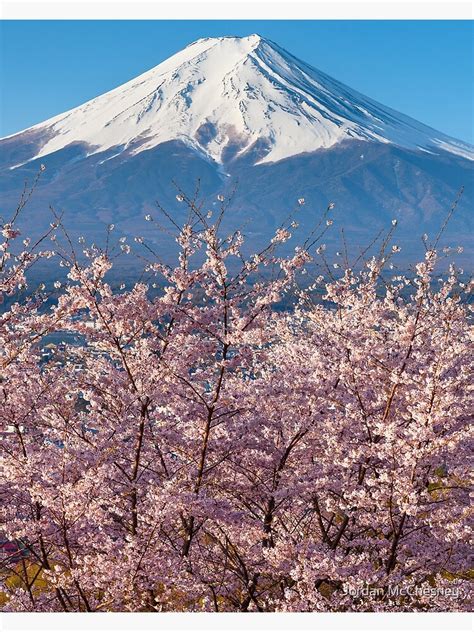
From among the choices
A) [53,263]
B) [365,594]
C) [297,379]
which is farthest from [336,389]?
[53,263]

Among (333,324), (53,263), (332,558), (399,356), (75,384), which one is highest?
(53,263)

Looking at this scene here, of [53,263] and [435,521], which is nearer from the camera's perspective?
[435,521]

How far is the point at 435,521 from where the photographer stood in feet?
24.7

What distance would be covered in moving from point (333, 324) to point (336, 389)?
131cm

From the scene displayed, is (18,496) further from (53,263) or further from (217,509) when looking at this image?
(53,263)

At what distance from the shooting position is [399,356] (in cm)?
809

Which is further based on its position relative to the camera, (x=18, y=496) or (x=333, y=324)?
(x=333, y=324)

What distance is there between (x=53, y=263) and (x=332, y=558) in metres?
169

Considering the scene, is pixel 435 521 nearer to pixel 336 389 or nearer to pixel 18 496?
pixel 336 389

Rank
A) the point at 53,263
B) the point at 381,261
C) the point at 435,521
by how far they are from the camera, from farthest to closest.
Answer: the point at 53,263
the point at 381,261
the point at 435,521

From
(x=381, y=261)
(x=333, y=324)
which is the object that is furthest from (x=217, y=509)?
(x=381, y=261)
